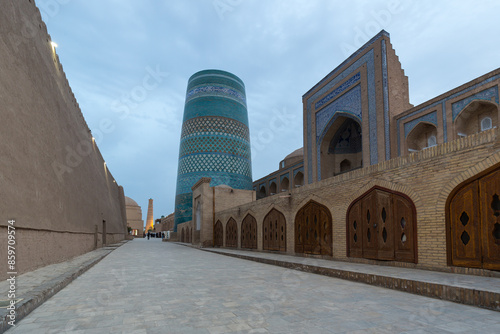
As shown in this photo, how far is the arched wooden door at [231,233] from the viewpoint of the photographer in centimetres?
1404

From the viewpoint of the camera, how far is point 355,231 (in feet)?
22.9

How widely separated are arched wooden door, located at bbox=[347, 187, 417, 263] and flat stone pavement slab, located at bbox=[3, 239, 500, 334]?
5.49 ft

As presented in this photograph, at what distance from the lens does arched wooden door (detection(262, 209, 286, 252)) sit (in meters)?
10.0

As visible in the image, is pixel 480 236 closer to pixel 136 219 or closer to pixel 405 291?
pixel 405 291

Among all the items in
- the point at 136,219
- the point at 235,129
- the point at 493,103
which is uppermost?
the point at 235,129

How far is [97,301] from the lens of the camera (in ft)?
11.4

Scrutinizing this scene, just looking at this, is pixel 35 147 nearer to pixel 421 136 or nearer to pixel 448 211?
pixel 448 211

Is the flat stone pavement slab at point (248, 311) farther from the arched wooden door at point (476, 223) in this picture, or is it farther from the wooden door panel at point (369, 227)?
the wooden door panel at point (369, 227)

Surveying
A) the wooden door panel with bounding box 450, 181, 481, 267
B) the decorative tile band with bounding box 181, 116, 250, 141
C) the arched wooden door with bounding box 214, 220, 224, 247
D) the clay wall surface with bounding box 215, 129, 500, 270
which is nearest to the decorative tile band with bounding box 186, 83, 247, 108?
the decorative tile band with bounding box 181, 116, 250, 141

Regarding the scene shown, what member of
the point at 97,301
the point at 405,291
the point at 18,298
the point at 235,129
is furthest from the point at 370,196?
the point at 235,129

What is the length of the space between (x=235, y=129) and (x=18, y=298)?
23.3 metres

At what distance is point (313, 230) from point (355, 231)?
164 centimetres

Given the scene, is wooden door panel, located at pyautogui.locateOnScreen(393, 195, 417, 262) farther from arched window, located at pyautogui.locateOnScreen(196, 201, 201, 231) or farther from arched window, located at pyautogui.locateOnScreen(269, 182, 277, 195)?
arched window, located at pyautogui.locateOnScreen(269, 182, 277, 195)

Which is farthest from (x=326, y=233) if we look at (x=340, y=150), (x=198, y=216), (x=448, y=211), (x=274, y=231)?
(x=198, y=216)
